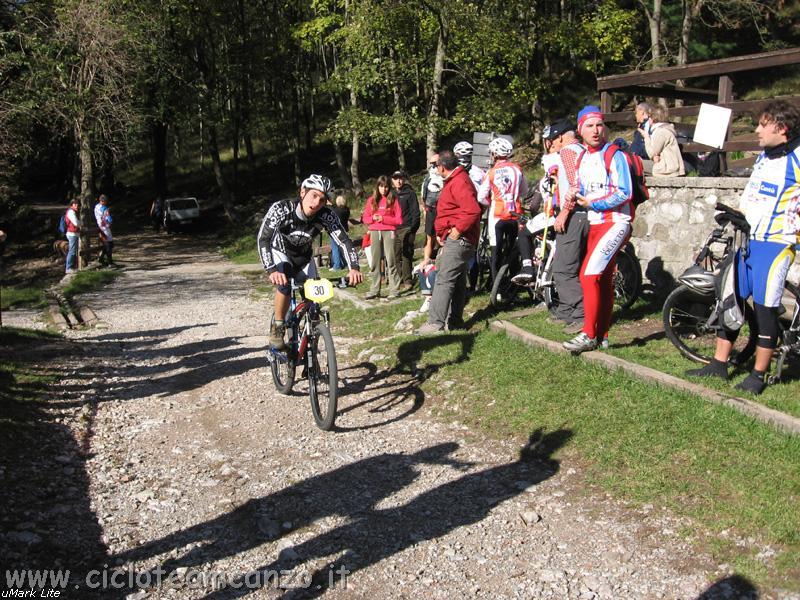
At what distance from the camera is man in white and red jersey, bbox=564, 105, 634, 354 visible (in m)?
6.80

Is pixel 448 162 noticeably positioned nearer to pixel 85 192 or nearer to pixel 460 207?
pixel 460 207

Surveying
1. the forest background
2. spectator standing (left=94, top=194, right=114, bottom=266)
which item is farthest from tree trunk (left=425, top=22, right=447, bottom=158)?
spectator standing (left=94, top=194, right=114, bottom=266)

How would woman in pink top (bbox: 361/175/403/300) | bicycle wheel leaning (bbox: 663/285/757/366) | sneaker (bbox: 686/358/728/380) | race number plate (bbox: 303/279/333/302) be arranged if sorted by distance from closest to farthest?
sneaker (bbox: 686/358/728/380) < race number plate (bbox: 303/279/333/302) < bicycle wheel leaning (bbox: 663/285/757/366) < woman in pink top (bbox: 361/175/403/300)

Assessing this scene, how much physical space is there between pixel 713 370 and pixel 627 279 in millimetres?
2701

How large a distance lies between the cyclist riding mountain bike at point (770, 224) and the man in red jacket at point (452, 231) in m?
3.34

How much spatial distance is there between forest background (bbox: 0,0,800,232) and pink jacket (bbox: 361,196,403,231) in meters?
12.4

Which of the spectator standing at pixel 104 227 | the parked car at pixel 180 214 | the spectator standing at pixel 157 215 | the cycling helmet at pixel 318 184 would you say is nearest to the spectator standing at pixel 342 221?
the cycling helmet at pixel 318 184

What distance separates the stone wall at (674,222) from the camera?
8788 millimetres

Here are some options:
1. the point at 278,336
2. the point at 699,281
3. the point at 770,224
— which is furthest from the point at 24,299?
the point at 770,224

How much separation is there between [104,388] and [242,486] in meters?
3.62

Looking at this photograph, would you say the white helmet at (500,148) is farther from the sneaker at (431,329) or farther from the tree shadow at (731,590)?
the tree shadow at (731,590)

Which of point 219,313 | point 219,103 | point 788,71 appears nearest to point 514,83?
point 788,71

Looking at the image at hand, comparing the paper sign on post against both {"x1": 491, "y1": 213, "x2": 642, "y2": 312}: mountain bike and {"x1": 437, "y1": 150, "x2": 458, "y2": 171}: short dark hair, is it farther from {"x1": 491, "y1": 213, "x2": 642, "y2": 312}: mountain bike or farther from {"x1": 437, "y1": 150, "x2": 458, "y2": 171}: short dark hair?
{"x1": 437, "y1": 150, "x2": 458, "y2": 171}: short dark hair

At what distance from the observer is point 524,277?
30.9ft
